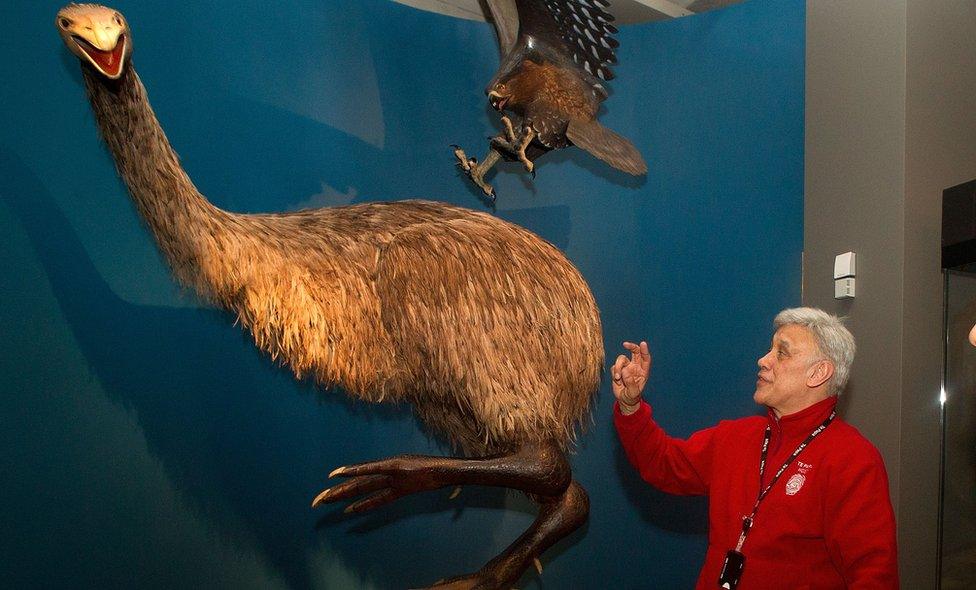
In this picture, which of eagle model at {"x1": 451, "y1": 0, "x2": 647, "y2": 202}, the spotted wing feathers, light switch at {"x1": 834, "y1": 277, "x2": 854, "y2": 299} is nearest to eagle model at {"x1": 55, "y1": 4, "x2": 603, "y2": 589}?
eagle model at {"x1": 451, "y1": 0, "x2": 647, "y2": 202}

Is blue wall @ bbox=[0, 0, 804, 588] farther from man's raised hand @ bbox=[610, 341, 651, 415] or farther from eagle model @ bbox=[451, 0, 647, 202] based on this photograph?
man's raised hand @ bbox=[610, 341, 651, 415]

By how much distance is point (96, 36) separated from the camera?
1833mm

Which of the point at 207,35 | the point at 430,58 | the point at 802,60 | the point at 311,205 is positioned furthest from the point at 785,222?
the point at 207,35

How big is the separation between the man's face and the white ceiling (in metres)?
1.73

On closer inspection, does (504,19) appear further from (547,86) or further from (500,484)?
(500,484)

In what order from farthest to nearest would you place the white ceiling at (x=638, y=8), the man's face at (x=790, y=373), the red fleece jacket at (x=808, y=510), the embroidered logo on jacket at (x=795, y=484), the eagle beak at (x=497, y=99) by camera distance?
the white ceiling at (x=638, y=8) < the eagle beak at (x=497, y=99) < the man's face at (x=790, y=373) < the embroidered logo on jacket at (x=795, y=484) < the red fleece jacket at (x=808, y=510)

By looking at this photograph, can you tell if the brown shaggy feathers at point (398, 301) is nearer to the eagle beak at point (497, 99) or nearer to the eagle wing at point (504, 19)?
the eagle beak at point (497, 99)

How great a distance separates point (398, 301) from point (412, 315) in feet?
0.16

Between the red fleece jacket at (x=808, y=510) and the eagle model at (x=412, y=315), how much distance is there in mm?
391

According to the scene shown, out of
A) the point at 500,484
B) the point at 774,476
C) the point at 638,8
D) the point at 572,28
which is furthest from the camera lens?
the point at 638,8

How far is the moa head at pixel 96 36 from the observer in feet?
6.02

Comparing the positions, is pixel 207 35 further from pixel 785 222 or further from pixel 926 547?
pixel 926 547

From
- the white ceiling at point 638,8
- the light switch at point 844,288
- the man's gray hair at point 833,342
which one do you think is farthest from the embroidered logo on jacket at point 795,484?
the white ceiling at point 638,8

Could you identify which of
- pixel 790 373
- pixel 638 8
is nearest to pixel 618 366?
pixel 790 373
